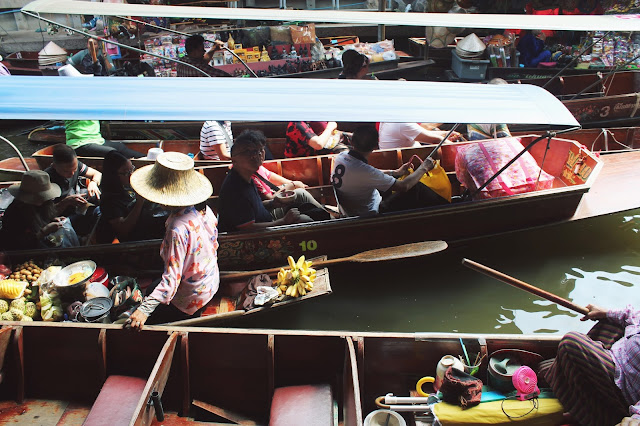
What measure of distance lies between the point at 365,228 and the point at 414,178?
652 millimetres

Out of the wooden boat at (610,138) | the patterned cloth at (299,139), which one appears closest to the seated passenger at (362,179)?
the patterned cloth at (299,139)

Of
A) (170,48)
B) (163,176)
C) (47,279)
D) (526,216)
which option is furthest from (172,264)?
(170,48)

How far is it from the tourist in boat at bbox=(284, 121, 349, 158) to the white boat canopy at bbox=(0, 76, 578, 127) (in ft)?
3.53

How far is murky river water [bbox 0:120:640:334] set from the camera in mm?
4598

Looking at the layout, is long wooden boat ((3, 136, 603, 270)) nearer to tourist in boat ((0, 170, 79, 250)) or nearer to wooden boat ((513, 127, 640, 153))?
tourist in boat ((0, 170, 79, 250))

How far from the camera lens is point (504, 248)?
544 cm

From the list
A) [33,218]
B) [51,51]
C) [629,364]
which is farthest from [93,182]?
[51,51]

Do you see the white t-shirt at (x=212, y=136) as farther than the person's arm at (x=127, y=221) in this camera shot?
Yes

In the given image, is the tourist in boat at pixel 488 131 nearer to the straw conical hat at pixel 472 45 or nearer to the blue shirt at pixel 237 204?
the blue shirt at pixel 237 204

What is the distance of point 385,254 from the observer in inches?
176

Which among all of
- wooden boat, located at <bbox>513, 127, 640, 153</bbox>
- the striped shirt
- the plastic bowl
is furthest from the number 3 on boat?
Result: wooden boat, located at <bbox>513, 127, 640, 153</bbox>

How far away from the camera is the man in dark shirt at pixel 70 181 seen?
4.46 metres

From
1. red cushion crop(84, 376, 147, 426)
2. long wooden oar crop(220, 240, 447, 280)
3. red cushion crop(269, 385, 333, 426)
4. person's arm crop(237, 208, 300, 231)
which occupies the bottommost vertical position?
red cushion crop(269, 385, 333, 426)

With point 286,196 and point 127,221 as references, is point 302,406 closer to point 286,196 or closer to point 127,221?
point 286,196
